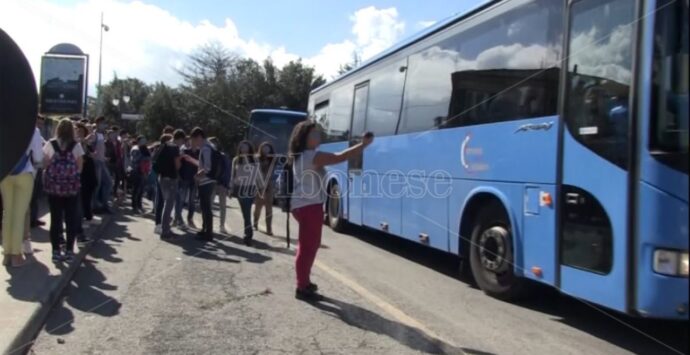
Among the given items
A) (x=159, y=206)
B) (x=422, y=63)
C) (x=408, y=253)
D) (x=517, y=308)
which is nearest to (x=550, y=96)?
(x=517, y=308)

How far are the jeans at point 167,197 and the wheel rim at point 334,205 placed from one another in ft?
11.7

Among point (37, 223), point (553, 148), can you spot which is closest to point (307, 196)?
point (553, 148)

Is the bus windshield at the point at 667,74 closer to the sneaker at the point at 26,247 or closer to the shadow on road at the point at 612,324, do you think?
the shadow on road at the point at 612,324

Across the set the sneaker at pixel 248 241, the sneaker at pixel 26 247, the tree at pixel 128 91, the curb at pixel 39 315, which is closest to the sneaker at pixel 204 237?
the sneaker at pixel 248 241

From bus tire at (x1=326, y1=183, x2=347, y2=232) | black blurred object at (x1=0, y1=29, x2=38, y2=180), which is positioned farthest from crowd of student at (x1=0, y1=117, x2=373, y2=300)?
bus tire at (x1=326, y1=183, x2=347, y2=232)

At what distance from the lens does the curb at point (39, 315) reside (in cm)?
478

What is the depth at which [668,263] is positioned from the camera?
4.55 metres

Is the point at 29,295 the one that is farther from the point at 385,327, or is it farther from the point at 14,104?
the point at 14,104

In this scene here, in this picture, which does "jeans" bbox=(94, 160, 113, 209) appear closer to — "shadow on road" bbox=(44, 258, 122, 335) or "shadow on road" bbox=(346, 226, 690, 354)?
"shadow on road" bbox=(44, 258, 122, 335)

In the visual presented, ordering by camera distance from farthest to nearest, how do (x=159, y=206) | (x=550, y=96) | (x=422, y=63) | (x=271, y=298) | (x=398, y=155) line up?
(x=159, y=206) < (x=398, y=155) < (x=422, y=63) < (x=271, y=298) < (x=550, y=96)

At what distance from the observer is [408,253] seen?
1068 centimetres

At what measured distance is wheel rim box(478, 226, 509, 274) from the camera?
6.73m

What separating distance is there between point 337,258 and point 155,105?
5311 centimetres

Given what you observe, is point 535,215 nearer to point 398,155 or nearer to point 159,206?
point 398,155
